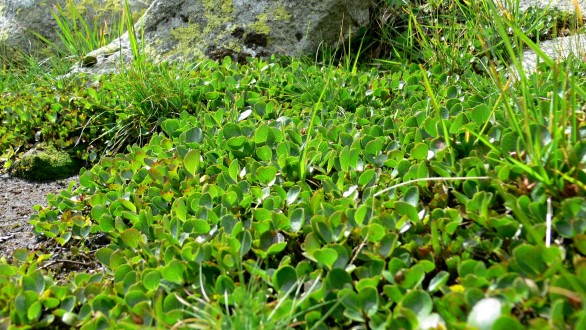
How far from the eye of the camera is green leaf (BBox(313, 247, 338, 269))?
5.84ft

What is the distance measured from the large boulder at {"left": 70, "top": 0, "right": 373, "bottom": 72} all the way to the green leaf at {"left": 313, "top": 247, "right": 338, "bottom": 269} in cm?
283

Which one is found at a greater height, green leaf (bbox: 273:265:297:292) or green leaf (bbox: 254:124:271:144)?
green leaf (bbox: 254:124:271:144)

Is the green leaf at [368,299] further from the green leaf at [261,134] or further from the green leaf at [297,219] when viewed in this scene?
the green leaf at [261,134]

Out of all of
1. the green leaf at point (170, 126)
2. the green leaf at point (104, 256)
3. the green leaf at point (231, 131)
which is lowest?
the green leaf at point (104, 256)

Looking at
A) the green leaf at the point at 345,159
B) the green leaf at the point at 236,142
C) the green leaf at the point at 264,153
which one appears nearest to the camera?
the green leaf at the point at 345,159

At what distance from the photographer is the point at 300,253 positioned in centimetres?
207

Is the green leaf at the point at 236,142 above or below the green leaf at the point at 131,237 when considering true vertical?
above

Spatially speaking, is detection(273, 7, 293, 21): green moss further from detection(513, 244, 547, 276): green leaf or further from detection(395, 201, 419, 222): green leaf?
detection(513, 244, 547, 276): green leaf

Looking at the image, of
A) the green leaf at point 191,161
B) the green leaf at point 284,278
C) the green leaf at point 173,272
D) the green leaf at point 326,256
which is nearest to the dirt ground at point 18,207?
the green leaf at point 191,161

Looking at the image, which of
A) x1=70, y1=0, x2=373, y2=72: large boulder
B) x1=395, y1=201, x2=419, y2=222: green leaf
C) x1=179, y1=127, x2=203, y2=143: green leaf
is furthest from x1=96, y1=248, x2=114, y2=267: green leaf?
x1=70, y1=0, x2=373, y2=72: large boulder

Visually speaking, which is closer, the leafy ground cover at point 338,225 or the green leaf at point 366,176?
the leafy ground cover at point 338,225

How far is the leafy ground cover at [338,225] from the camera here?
161 centimetres

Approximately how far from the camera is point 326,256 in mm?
1788

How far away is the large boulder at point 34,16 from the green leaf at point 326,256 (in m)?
4.87
